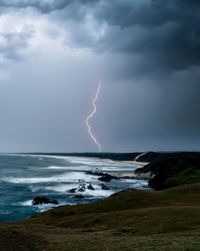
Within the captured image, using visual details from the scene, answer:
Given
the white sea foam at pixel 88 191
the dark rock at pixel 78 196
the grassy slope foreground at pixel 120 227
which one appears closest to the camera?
the grassy slope foreground at pixel 120 227

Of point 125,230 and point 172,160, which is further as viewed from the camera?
point 172,160

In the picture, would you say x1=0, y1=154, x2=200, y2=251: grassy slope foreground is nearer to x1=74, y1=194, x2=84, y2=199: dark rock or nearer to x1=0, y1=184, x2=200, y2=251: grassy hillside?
x1=0, y1=184, x2=200, y2=251: grassy hillside

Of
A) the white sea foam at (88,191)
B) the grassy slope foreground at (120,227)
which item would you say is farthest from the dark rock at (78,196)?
the grassy slope foreground at (120,227)

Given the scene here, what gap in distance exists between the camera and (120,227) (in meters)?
38.8

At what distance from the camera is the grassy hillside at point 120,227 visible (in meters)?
27.7

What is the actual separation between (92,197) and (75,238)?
5541 centimetres

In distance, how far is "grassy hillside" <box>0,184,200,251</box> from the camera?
27703mm

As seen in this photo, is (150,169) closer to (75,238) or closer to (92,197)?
(92,197)

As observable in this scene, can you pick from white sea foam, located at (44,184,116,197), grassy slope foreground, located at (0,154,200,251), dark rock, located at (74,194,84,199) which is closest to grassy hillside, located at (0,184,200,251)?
grassy slope foreground, located at (0,154,200,251)

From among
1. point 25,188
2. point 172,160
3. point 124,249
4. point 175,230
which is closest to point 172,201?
point 175,230

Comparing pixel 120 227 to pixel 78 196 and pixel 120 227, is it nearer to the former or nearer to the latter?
pixel 120 227

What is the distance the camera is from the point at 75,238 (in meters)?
31.6

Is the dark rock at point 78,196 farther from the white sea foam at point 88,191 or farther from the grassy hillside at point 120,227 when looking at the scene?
the grassy hillside at point 120,227

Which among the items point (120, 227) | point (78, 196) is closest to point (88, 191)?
point (78, 196)
